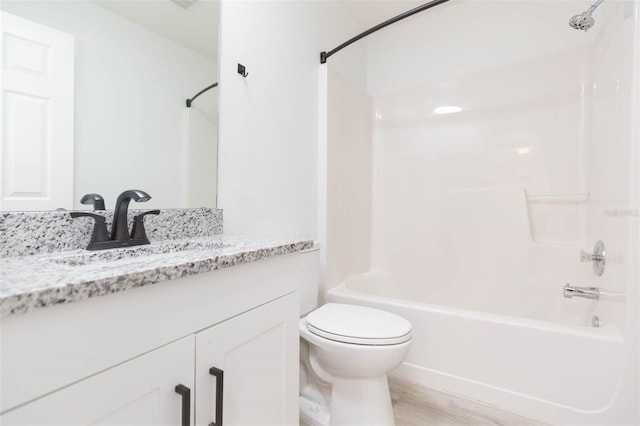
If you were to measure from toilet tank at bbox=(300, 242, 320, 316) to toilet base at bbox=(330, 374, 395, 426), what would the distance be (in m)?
0.44

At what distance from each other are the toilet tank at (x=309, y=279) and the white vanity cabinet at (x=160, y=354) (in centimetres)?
65

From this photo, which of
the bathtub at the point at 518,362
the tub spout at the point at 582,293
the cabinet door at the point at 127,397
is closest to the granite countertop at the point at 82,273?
the cabinet door at the point at 127,397

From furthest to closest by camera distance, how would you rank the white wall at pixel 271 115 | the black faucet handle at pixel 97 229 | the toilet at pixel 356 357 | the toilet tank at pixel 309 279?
the toilet tank at pixel 309 279
the white wall at pixel 271 115
the toilet at pixel 356 357
the black faucet handle at pixel 97 229

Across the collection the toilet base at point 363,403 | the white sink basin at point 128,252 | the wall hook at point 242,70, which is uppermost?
the wall hook at point 242,70

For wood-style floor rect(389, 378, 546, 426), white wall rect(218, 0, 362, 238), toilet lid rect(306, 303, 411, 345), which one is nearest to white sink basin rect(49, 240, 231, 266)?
white wall rect(218, 0, 362, 238)

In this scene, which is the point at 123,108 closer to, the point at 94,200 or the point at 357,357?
the point at 94,200

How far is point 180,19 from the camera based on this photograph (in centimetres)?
→ 108

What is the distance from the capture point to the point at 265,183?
4.57ft

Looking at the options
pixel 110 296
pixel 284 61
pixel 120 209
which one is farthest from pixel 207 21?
pixel 110 296

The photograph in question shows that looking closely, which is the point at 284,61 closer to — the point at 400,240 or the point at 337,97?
the point at 337,97

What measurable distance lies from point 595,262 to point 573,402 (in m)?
0.70

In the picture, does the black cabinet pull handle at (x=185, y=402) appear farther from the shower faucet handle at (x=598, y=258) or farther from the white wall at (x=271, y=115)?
the shower faucet handle at (x=598, y=258)

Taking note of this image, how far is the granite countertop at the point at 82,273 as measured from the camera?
38 cm

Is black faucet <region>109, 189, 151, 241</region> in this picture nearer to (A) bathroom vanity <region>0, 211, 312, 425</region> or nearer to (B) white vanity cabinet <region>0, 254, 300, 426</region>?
(A) bathroom vanity <region>0, 211, 312, 425</region>
